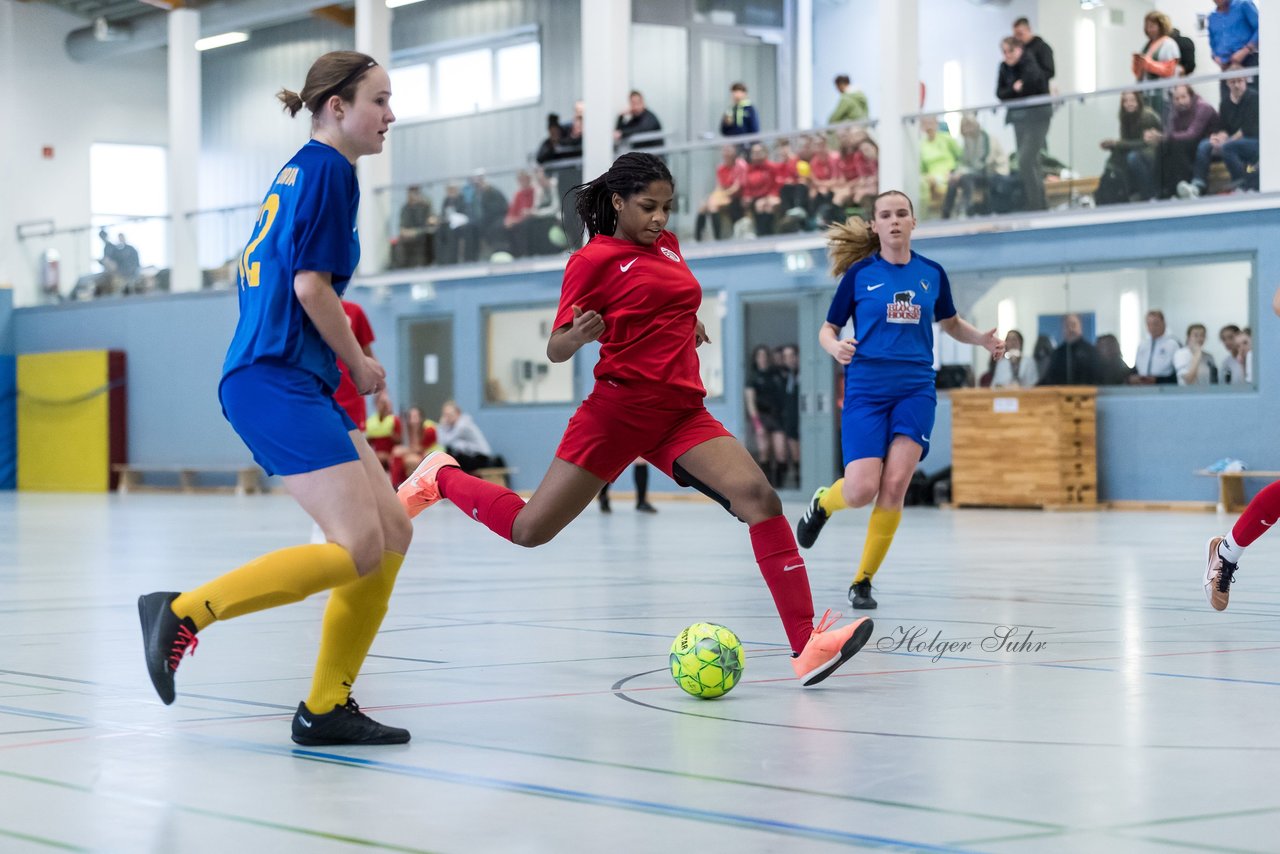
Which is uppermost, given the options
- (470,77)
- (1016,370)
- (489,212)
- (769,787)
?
(470,77)

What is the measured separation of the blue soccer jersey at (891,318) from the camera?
851cm

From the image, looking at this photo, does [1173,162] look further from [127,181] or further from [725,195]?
[127,181]

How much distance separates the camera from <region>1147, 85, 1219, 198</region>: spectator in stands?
19516 mm

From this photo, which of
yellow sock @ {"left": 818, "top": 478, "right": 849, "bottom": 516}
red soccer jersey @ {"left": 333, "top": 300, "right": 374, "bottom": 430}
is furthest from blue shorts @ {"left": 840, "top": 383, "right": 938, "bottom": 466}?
red soccer jersey @ {"left": 333, "top": 300, "right": 374, "bottom": 430}

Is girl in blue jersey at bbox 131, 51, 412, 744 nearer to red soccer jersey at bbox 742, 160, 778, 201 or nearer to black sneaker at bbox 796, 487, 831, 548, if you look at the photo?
black sneaker at bbox 796, 487, 831, 548

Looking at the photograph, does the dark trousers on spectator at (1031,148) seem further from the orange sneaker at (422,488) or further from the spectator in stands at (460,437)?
the orange sneaker at (422,488)

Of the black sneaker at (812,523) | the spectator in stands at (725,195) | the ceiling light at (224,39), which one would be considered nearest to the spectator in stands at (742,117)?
the spectator in stands at (725,195)

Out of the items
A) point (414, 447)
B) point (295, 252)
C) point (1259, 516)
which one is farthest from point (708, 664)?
point (414, 447)

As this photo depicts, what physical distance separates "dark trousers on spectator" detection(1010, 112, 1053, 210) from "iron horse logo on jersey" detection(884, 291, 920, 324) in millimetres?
12871

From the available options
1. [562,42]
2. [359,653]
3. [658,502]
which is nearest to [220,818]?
[359,653]

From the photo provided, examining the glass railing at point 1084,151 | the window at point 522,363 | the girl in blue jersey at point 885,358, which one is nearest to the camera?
the girl in blue jersey at point 885,358

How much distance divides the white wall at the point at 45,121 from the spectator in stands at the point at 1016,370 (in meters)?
20.5

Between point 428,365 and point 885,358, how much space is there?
831 inches

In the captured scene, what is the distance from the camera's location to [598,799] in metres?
3.66
